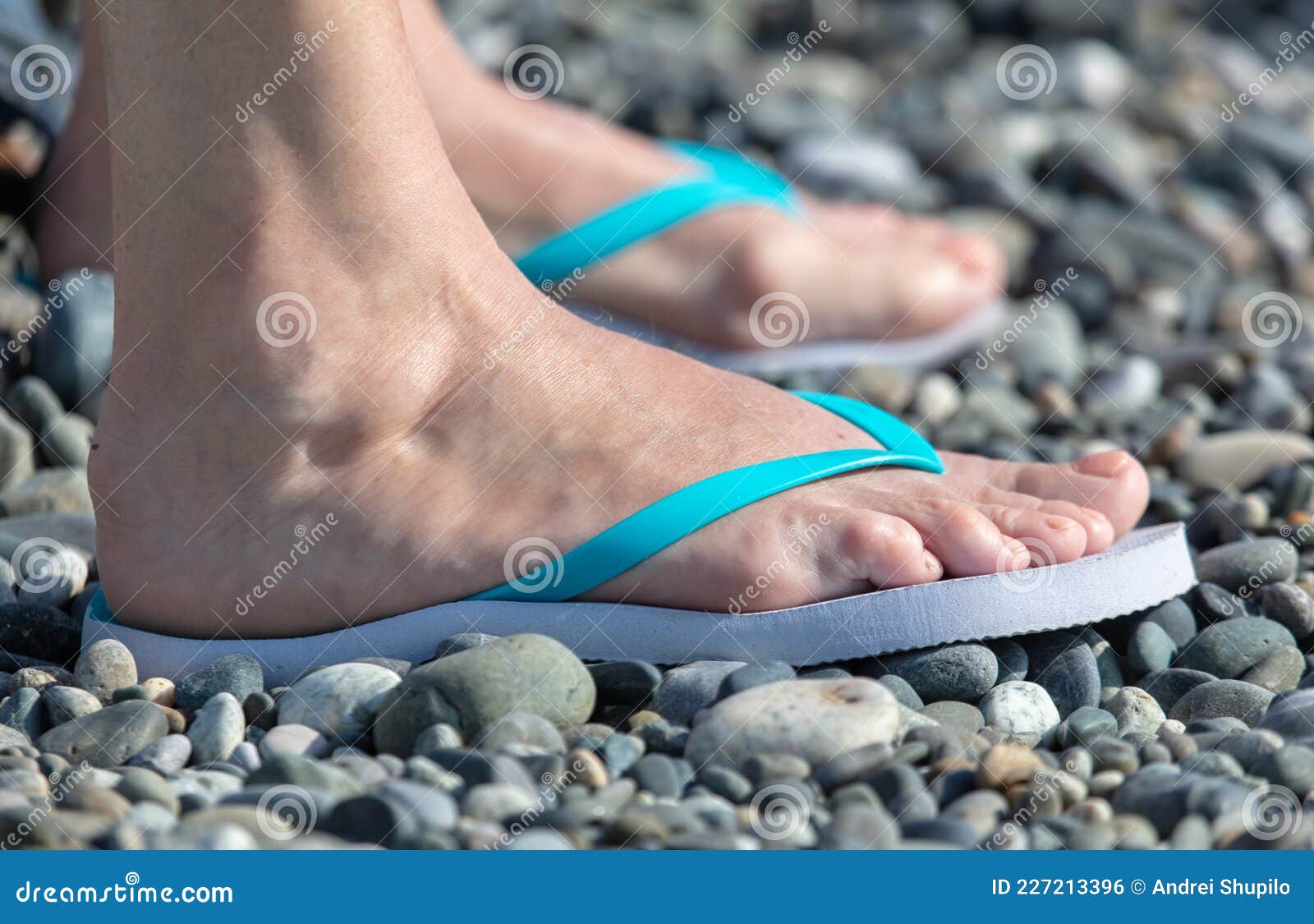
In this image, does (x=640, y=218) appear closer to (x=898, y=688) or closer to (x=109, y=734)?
(x=898, y=688)

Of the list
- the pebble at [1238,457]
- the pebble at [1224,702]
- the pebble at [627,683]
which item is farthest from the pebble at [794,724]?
the pebble at [1238,457]

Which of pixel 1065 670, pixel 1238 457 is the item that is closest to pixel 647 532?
pixel 1065 670

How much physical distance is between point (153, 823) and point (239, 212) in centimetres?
59

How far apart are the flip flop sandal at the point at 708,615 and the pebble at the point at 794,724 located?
0.48ft

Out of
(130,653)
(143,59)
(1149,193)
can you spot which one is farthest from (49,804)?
(1149,193)

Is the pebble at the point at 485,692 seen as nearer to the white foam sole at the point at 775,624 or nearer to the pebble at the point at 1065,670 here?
the white foam sole at the point at 775,624

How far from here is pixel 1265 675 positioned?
1.41 m

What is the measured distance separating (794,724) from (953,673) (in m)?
0.24

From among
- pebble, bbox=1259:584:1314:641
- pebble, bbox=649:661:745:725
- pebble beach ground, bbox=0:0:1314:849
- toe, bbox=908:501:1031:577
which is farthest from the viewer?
pebble, bbox=1259:584:1314:641

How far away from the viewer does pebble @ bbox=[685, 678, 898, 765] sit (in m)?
1.19

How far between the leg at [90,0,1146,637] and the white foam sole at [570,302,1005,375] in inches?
33.9

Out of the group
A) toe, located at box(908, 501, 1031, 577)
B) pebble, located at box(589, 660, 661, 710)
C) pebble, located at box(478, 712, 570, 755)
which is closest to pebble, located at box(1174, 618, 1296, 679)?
toe, located at box(908, 501, 1031, 577)

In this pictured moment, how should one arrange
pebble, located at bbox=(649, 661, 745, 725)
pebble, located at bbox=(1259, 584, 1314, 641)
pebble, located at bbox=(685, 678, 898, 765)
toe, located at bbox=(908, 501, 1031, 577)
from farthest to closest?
pebble, located at bbox=(1259, 584, 1314, 641) < toe, located at bbox=(908, 501, 1031, 577) < pebble, located at bbox=(649, 661, 745, 725) < pebble, located at bbox=(685, 678, 898, 765)

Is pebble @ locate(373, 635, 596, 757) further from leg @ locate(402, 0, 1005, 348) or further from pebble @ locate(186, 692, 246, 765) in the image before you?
leg @ locate(402, 0, 1005, 348)
